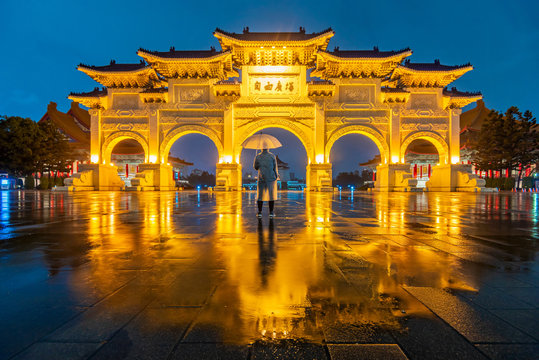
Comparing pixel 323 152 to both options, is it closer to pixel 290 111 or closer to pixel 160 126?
pixel 290 111

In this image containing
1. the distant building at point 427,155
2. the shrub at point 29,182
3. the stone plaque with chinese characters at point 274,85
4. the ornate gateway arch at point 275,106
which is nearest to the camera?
the ornate gateway arch at point 275,106

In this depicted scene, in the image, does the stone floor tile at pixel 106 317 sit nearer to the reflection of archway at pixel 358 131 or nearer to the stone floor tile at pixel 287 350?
the stone floor tile at pixel 287 350

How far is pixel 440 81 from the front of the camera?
20719 millimetres

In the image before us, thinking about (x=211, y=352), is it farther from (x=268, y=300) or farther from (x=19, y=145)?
(x=19, y=145)

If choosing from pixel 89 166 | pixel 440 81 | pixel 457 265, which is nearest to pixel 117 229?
pixel 457 265

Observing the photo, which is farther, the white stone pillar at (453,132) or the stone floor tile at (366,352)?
the white stone pillar at (453,132)

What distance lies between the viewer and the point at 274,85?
2022cm

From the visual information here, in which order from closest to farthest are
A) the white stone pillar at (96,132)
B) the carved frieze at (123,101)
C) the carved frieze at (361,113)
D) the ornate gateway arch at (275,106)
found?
the ornate gateway arch at (275,106)
the carved frieze at (361,113)
the white stone pillar at (96,132)
the carved frieze at (123,101)

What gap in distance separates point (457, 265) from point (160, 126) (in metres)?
21.5

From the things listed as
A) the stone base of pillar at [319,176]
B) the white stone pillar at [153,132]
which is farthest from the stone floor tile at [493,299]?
the white stone pillar at [153,132]

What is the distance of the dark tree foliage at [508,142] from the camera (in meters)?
21.8

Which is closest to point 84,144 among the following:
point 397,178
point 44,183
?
point 44,183

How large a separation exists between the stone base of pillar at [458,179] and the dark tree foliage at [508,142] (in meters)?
3.62

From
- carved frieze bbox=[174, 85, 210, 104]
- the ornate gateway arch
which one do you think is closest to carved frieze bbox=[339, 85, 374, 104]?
the ornate gateway arch
